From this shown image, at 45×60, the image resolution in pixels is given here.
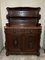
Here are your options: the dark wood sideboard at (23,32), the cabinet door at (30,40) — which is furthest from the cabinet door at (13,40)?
the cabinet door at (30,40)

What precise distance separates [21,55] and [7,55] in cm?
40

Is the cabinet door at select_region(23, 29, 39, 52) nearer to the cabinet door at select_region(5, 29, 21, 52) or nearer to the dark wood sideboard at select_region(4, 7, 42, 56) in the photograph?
the dark wood sideboard at select_region(4, 7, 42, 56)

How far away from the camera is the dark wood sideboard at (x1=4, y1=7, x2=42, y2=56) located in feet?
11.0

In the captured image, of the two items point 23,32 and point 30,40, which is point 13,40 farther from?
point 30,40

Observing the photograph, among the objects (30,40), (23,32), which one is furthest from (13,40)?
→ (30,40)

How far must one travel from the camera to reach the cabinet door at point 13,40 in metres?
3.34

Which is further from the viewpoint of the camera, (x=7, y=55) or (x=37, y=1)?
(x=37, y=1)

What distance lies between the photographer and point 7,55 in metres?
3.49

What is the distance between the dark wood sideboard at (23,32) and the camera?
3338 millimetres

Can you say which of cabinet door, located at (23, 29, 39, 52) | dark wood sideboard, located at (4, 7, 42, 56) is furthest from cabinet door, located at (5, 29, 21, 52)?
cabinet door, located at (23, 29, 39, 52)

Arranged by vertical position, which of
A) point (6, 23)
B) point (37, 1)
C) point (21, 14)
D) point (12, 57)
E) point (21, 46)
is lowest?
point (12, 57)

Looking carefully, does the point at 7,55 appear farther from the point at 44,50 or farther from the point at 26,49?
the point at 44,50

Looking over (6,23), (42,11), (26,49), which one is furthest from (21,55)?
(42,11)

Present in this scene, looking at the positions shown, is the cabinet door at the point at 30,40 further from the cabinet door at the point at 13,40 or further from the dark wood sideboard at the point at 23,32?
the cabinet door at the point at 13,40
